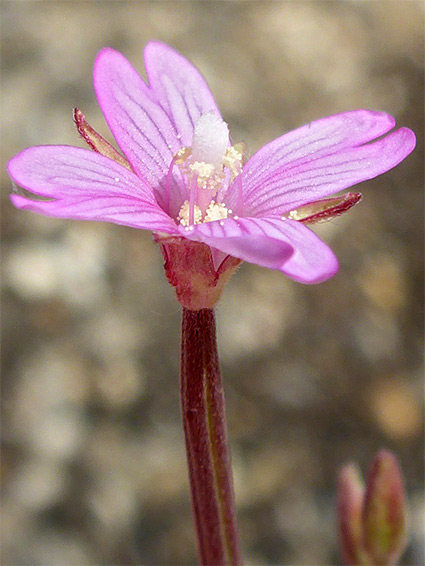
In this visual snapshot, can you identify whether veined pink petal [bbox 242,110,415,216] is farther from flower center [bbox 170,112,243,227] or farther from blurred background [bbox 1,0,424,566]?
blurred background [bbox 1,0,424,566]

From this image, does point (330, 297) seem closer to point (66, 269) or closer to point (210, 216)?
point (66, 269)

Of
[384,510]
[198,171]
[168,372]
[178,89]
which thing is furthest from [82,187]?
[168,372]

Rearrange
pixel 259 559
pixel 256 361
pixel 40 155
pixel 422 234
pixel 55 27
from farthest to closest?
pixel 55 27 < pixel 422 234 < pixel 256 361 < pixel 259 559 < pixel 40 155

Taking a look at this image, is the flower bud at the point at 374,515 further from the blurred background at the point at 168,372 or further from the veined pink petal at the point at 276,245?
the blurred background at the point at 168,372

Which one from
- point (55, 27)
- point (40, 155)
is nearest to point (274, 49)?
point (55, 27)

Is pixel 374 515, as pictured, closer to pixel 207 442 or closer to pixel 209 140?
pixel 207 442

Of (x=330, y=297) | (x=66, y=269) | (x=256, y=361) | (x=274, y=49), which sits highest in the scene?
(x=274, y=49)

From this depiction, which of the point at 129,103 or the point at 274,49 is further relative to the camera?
the point at 274,49
